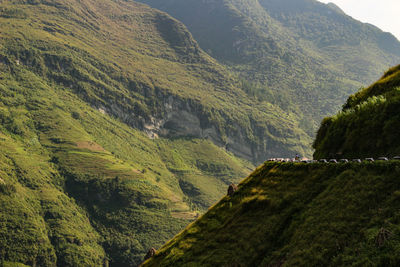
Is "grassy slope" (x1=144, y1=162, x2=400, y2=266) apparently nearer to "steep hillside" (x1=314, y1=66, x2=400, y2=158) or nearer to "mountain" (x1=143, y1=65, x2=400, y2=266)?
"mountain" (x1=143, y1=65, x2=400, y2=266)

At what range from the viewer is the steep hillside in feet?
137

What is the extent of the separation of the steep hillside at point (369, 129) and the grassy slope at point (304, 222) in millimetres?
6378

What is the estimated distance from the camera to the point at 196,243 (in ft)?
180

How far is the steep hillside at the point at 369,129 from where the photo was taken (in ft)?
137

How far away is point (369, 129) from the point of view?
45.0 meters

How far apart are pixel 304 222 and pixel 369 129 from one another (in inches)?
664

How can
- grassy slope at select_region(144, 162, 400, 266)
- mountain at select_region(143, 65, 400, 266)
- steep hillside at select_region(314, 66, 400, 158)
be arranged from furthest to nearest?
steep hillside at select_region(314, 66, 400, 158)
mountain at select_region(143, 65, 400, 266)
grassy slope at select_region(144, 162, 400, 266)

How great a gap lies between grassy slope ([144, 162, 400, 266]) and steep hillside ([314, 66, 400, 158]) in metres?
6.38

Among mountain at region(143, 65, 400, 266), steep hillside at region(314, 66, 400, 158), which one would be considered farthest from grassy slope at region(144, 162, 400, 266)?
steep hillside at region(314, 66, 400, 158)

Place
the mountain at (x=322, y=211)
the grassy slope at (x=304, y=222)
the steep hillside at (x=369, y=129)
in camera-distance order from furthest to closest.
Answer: the steep hillside at (x=369, y=129) < the mountain at (x=322, y=211) < the grassy slope at (x=304, y=222)

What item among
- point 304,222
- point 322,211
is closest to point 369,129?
point 322,211

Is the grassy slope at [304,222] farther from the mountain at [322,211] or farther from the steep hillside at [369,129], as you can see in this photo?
the steep hillside at [369,129]

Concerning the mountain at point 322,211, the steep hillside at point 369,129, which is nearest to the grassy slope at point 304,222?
the mountain at point 322,211

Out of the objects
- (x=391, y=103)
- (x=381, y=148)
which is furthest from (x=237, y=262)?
(x=391, y=103)
